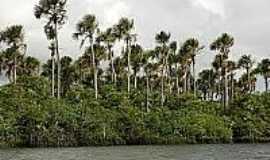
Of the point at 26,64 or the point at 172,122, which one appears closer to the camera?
the point at 172,122

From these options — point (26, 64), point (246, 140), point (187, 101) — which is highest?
point (26, 64)

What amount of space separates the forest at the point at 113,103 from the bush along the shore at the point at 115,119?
0.15m

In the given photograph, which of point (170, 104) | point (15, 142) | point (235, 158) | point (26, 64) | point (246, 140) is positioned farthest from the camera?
point (26, 64)

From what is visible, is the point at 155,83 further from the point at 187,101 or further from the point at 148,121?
the point at 148,121

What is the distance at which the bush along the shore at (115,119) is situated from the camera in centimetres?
8744

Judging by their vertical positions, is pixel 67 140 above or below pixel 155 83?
below

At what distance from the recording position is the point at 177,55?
433 ft

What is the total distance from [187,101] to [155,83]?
135 feet

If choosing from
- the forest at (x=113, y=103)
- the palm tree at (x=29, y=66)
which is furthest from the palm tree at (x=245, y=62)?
the palm tree at (x=29, y=66)

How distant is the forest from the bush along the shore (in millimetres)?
150

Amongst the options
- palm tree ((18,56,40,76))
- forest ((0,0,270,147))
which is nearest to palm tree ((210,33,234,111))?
forest ((0,0,270,147))

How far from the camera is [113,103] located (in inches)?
4181

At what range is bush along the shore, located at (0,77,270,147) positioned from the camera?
A: 87.4 metres


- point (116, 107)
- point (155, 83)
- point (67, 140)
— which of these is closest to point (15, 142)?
point (67, 140)
